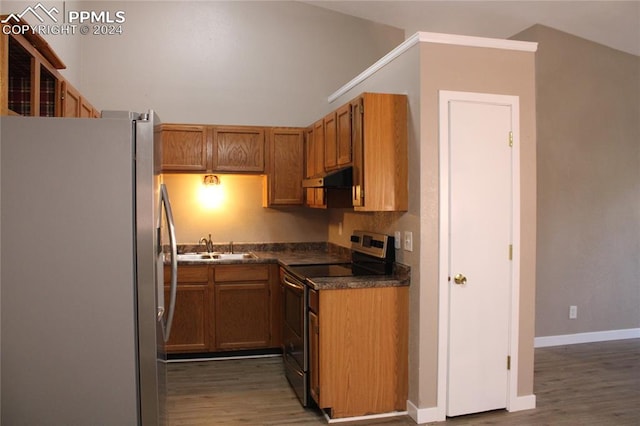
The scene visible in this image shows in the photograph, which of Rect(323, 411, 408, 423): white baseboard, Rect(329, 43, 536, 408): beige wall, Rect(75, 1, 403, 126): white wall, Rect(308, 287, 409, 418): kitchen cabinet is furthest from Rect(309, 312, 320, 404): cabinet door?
Rect(75, 1, 403, 126): white wall

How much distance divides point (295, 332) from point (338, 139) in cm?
157

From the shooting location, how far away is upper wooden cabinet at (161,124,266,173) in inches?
194

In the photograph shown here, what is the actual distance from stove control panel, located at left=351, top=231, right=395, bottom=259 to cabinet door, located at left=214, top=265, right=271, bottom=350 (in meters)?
1.06

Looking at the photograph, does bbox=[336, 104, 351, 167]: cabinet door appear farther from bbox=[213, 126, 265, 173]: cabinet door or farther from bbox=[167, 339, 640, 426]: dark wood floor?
bbox=[167, 339, 640, 426]: dark wood floor

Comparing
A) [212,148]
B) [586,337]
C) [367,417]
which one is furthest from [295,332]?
[586,337]

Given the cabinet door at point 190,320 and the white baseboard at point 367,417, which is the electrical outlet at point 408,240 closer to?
the white baseboard at point 367,417

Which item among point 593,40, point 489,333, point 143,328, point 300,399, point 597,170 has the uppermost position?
point 593,40

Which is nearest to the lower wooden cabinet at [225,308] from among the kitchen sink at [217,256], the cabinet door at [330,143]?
the kitchen sink at [217,256]

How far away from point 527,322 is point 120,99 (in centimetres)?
432

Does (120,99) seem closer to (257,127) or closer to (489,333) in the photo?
(257,127)

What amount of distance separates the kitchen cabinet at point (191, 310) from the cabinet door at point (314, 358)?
1584 mm

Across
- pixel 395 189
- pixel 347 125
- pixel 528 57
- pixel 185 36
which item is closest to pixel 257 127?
pixel 185 36

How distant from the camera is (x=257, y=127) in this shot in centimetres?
512

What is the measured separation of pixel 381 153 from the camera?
11.2ft
